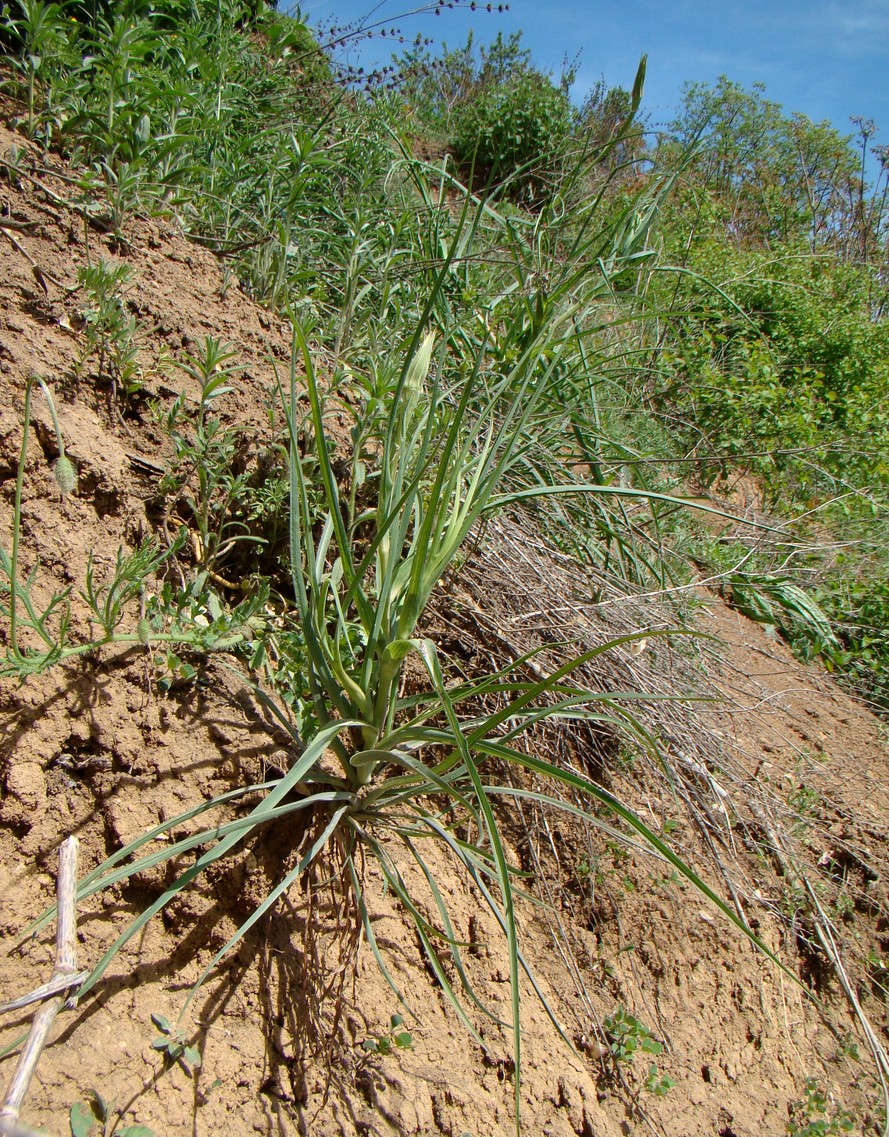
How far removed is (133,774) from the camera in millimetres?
1359

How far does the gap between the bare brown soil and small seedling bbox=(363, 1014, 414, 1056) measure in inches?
0.5

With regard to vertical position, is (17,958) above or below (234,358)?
below

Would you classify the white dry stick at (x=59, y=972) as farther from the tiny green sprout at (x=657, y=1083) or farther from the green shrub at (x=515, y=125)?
the green shrub at (x=515, y=125)

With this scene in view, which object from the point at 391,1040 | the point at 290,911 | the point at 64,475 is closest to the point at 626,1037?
the point at 391,1040

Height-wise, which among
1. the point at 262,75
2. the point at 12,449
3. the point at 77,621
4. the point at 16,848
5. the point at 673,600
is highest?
the point at 262,75

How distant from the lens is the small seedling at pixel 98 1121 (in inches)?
39.8

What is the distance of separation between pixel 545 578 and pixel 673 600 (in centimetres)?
43

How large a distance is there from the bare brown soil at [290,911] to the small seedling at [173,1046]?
0.01m

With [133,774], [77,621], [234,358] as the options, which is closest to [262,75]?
[234,358]

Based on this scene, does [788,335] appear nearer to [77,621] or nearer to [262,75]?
[262,75]

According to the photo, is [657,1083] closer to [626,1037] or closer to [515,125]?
[626,1037]

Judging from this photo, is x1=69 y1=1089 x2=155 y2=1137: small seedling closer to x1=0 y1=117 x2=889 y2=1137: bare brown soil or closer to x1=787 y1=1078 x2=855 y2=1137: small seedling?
x1=0 y1=117 x2=889 y2=1137: bare brown soil

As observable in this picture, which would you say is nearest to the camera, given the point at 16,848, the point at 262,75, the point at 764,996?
A: the point at 16,848

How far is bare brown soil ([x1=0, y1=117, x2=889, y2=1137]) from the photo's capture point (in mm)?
1209
